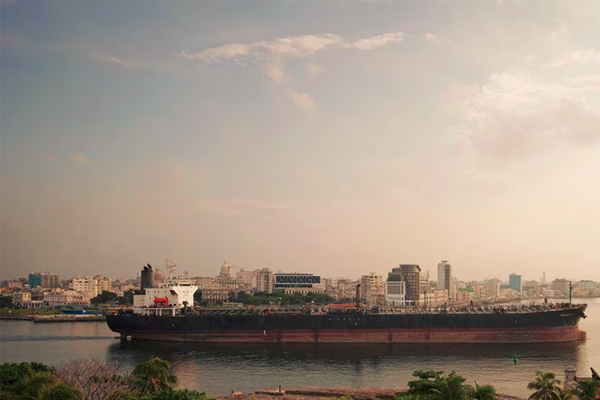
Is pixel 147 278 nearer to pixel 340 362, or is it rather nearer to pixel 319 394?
pixel 340 362

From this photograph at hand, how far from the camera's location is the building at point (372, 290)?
152 metres

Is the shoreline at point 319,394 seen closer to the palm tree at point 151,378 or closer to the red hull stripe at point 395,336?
the palm tree at point 151,378

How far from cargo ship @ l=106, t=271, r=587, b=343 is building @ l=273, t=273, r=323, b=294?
111 meters

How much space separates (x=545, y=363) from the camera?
41.3 metres

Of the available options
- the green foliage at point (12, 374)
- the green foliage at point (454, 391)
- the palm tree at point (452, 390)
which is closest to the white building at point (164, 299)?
the green foliage at point (12, 374)

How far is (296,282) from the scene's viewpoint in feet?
559

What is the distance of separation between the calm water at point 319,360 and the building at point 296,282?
4411 inches

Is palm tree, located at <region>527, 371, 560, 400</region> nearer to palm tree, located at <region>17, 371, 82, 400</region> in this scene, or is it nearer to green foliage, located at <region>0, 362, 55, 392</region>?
palm tree, located at <region>17, 371, 82, 400</region>

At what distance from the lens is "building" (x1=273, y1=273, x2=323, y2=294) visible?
168 meters

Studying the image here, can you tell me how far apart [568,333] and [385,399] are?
31395mm

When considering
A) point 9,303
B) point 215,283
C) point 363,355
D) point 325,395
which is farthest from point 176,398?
point 215,283

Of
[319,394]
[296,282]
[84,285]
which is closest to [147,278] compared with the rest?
[319,394]

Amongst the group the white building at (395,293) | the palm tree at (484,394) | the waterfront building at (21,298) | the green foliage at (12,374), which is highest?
the palm tree at (484,394)

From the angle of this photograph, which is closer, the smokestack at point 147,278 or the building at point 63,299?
the smokestack at point 147,278
